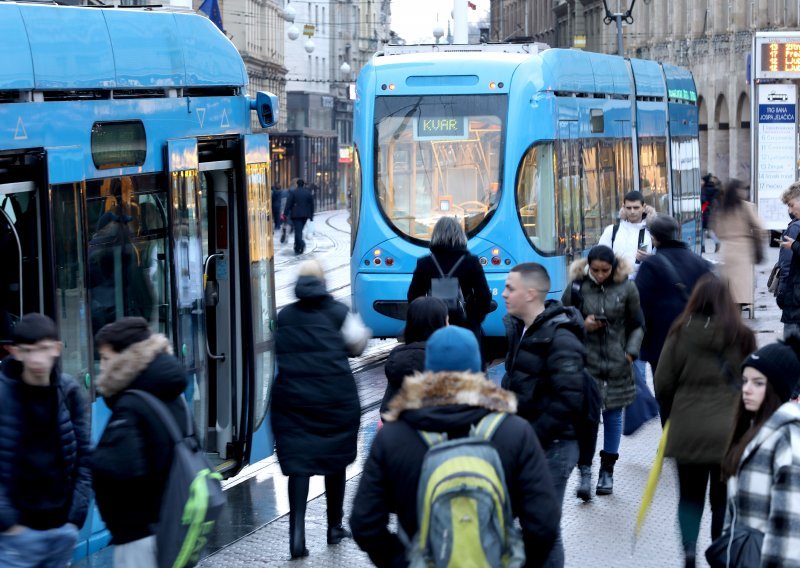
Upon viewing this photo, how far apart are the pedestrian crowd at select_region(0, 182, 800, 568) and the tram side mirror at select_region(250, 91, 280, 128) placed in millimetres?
2231

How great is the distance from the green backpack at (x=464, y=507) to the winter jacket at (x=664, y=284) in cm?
457

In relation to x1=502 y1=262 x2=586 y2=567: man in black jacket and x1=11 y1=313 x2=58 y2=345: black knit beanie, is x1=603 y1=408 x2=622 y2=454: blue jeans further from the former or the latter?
x1=11 y1=313 x2=58 y2=345: black knit beanie

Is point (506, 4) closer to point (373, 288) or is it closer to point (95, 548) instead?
point (373, 288)

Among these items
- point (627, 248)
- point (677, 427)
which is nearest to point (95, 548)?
point (677, 427)

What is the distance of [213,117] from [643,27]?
5633cm

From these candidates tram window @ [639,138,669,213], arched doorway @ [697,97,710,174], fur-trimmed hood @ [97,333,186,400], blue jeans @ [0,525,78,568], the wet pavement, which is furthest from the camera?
arched doorway @ [697,97,710,174]

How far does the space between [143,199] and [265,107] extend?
2035 millimetres

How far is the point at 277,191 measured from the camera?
4953 cm

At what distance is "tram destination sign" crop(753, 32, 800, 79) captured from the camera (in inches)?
1035

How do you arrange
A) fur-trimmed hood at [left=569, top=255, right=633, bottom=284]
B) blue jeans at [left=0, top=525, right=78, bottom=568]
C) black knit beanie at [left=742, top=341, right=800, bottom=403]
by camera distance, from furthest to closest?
1. fur-trimmed hood at [left=569, top=255, right=633, bottom=284]
2. blue jeans at [left=0, top=525, right=78, bottom=568]
3. black knit beanie at [left=742, top=341, right=800, bottom=403]

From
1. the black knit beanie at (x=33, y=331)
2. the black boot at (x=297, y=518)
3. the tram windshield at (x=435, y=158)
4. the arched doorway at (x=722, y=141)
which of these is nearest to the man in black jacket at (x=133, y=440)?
the black knit beanie at (x=33, y=331)

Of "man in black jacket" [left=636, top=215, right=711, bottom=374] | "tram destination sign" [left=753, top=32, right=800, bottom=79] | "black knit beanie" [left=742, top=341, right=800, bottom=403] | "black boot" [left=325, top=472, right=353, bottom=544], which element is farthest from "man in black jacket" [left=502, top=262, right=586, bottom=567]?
"tram destination sign" [left=753, top=32, right=800, bottom=79]

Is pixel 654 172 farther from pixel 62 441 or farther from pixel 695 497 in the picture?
pixel 62 441

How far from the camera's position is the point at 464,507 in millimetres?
4371
